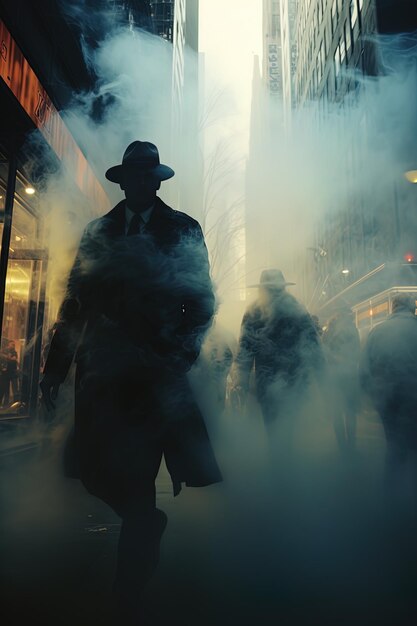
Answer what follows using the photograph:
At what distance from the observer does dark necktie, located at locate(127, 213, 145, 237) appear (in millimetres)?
1772

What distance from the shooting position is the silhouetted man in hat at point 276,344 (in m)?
3.40

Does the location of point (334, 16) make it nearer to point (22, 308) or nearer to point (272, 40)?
point (22, 308)

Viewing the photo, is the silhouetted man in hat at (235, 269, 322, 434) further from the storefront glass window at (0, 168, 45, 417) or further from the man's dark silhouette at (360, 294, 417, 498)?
the storefront glass window at (0, 168, 45, 417)

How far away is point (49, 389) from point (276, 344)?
6.67ft

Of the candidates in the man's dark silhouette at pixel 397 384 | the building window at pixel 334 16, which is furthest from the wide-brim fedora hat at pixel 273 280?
the building window at pixel 334 16

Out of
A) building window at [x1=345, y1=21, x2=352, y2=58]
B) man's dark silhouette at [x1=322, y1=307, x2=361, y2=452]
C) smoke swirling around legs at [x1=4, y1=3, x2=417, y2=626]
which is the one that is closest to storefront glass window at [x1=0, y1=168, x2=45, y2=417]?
smoke swirling around legs at [x1=4, y1=3, x2=417, y2=626]

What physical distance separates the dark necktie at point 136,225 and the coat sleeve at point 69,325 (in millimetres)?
172

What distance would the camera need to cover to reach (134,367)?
1566mm

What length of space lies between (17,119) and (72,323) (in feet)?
14.3

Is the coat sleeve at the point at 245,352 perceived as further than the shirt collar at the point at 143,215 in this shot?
Yes

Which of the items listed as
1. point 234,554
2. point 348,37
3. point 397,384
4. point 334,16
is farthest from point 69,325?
point 334,16

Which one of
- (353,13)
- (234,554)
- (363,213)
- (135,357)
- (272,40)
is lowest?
(234,554)

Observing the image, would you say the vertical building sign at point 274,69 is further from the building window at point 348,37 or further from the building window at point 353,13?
the building window at point 353,13

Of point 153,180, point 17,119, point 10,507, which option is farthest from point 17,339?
point 153,180
